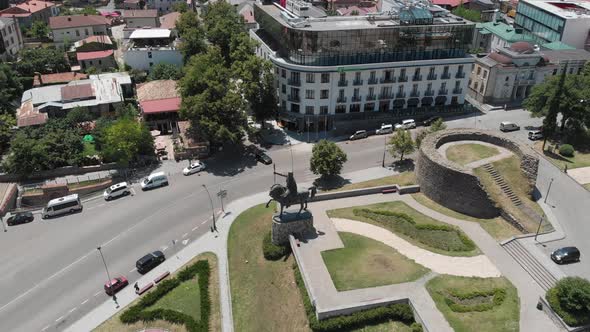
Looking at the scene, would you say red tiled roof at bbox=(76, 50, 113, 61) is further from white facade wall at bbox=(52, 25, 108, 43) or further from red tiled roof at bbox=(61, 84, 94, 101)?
red tiled roof at bbox=(61, 84, 94, 101)

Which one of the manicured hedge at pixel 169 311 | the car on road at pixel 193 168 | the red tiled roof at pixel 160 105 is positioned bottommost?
the manicured hedge at pixel 169 311

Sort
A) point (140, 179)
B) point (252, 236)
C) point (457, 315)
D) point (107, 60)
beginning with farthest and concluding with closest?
point (107, 60) < point (140, 179) < point (252, 236) < point (457, 315)

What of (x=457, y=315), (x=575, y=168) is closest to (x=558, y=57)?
(x=575, y=168)

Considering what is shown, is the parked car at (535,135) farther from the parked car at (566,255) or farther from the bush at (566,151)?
the parked car at (566,255)

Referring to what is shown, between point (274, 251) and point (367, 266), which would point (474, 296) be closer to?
point (367, 266)

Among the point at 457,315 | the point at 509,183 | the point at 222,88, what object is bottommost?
Answer: the point at 457,315

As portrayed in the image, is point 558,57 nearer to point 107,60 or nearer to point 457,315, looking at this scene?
point 457,315

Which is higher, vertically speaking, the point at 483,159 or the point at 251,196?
the point at 483,159

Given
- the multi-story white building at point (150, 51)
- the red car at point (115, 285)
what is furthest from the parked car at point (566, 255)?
the multi-story white building at point (150, 51)
